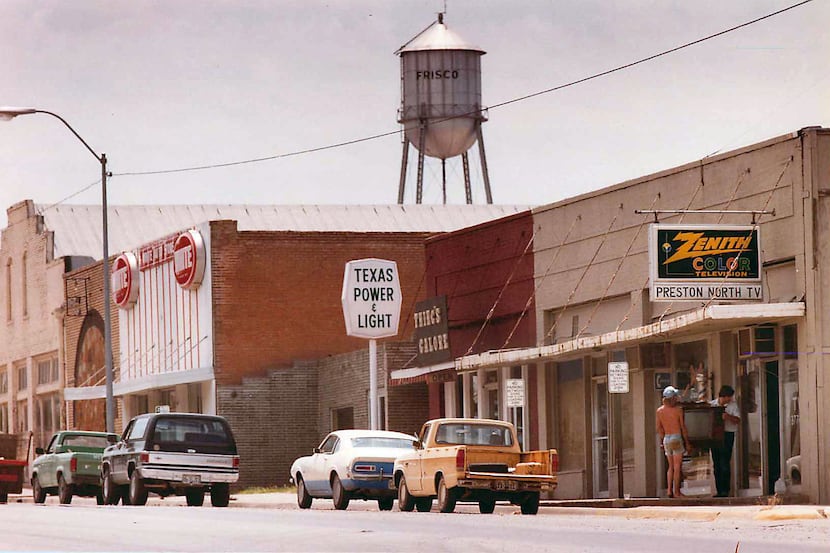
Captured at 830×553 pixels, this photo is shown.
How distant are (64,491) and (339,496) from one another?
854cm

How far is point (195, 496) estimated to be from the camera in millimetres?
35344

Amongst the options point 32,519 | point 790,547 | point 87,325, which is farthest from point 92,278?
point 790,547

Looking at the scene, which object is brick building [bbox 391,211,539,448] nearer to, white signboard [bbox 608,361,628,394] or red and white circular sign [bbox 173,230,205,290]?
white signboard [bbox 608,361,628,394]

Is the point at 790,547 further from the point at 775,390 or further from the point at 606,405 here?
the point at 606,405

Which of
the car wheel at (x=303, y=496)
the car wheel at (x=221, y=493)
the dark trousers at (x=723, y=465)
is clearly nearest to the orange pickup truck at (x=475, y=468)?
the dark trousers at (x=723, y=465)

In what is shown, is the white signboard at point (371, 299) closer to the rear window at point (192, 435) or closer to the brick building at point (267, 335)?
the brick building at point (267, 335)

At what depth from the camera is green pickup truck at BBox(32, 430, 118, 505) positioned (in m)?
36.0

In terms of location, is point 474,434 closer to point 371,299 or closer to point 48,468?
point 371,299

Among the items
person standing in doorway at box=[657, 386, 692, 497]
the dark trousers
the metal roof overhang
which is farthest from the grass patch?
the dark trousers

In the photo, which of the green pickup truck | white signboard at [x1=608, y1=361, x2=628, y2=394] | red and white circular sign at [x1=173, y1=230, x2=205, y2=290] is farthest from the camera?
red and white circular sign at [x1=173, y1=230, x2=205, y2=290]

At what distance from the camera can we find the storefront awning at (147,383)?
48062mm

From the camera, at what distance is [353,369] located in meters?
45.2

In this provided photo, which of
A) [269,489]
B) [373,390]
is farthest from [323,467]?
[269,489]

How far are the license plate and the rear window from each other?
7.94 meters
